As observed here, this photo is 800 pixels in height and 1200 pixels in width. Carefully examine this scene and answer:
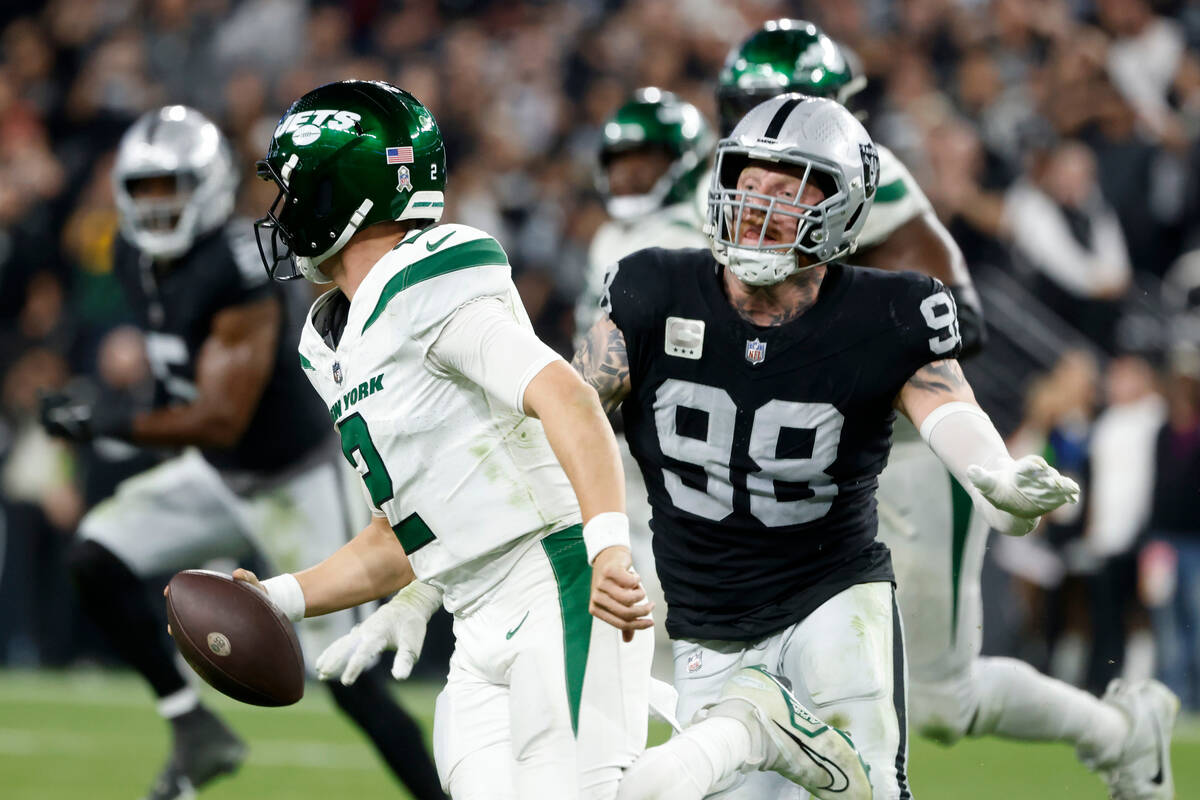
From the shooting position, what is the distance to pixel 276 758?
21.9 feet

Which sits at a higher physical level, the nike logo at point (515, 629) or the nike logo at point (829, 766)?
the nike logo at point (515, 629)

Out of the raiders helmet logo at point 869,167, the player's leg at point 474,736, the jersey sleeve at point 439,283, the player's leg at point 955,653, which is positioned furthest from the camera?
the player's leg at point 955,653

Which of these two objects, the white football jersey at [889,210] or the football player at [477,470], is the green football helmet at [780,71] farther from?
the football player at [477,470]

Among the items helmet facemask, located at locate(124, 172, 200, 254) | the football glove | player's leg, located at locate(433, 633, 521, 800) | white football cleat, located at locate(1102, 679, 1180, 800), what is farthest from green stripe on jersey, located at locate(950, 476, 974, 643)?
helmet facemask, located at locate(124, 172, 200, 254)

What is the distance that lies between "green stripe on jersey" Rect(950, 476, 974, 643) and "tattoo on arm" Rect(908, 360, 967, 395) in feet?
3.97

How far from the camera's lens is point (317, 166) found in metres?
3.01

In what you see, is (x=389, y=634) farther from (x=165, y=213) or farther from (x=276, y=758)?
(x=276, y=758)

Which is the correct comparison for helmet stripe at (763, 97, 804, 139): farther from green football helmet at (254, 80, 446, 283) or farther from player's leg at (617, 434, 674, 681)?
player's leg at (617, 434, 674, 681)

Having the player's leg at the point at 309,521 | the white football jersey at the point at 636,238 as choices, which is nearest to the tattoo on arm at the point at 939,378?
the white football jersey at the point at 636,238

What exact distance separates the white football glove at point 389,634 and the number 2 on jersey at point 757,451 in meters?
0.56

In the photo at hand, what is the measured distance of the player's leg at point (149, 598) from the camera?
16.6ft

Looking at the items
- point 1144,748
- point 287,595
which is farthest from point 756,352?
point 1144,748

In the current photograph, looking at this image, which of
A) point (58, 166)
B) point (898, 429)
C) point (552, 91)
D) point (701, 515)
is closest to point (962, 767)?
point (898, 429)

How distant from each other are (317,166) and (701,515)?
Answer: 101 centimetres
